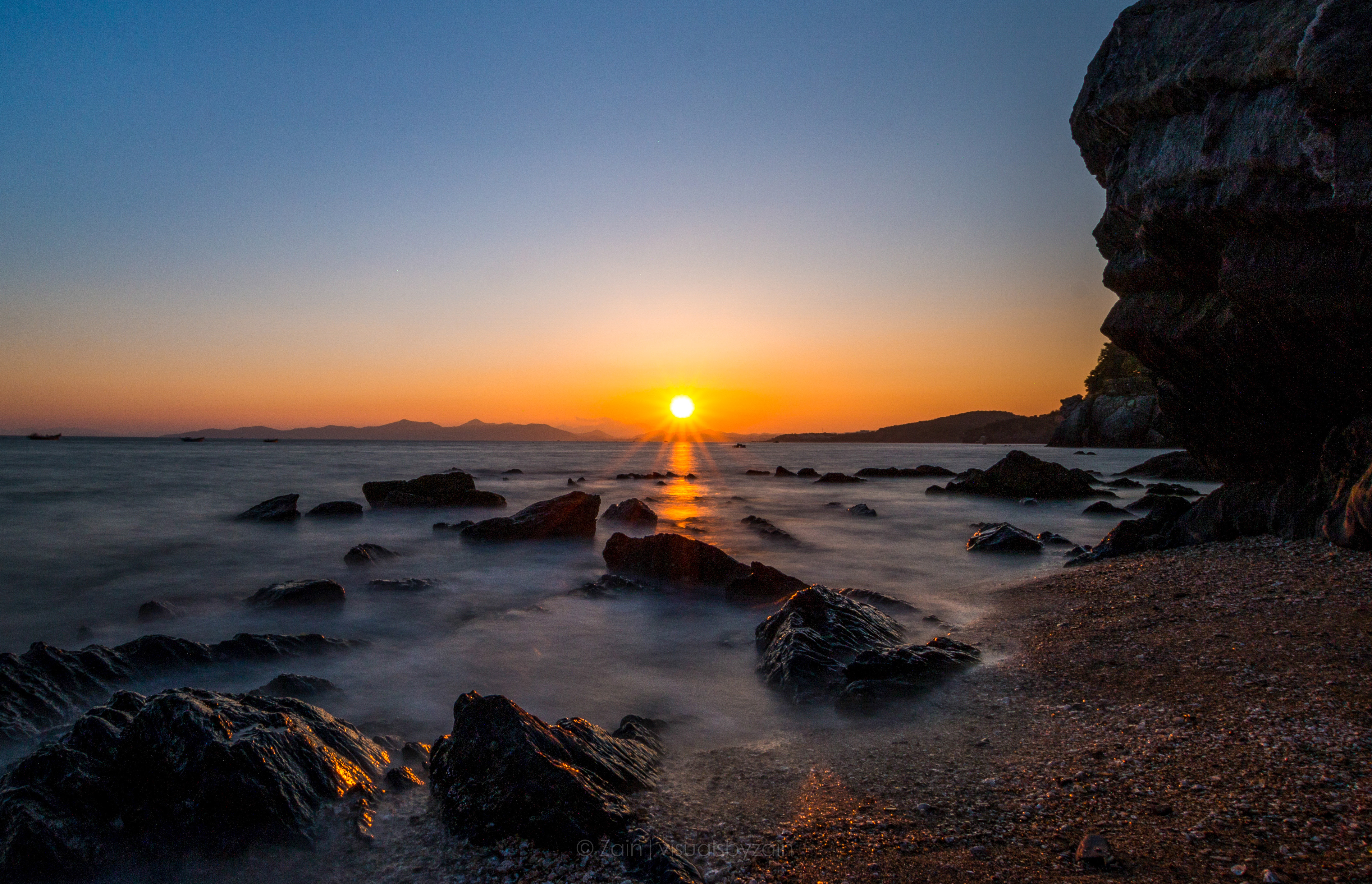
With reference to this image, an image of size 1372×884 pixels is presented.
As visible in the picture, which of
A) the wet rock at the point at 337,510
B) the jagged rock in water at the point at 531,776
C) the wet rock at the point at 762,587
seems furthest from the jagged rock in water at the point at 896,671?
the wet rock at the point at 337,510

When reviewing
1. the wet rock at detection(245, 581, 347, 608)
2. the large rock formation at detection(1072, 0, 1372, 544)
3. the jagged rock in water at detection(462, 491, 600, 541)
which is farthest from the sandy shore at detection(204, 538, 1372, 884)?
the jagged rock in water at detection(462, 491, 600, 541)

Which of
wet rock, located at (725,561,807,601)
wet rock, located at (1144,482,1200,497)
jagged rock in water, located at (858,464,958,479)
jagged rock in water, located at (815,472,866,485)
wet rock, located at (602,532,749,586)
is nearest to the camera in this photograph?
wet rock, located at (725,561,807,601)

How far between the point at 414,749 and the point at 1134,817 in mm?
4311

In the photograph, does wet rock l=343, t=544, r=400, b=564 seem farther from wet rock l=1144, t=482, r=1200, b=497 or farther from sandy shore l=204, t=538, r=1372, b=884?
wet rock l=1144, t=482, r=1200, b=497

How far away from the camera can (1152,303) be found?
32.4 feet

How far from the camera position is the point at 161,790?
3578 mm

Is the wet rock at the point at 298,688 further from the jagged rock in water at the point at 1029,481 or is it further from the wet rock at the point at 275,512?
the jagged rock in water at the point at 1029,481

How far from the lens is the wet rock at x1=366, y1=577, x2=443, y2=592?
32.8 feet

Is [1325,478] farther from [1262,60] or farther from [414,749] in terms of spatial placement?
[414,749]

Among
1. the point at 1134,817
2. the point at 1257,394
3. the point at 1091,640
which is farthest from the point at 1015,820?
the point at 1257,394

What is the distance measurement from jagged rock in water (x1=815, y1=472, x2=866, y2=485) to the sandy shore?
27135mm

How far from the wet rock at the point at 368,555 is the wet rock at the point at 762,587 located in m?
6.87

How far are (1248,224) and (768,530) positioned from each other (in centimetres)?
1089

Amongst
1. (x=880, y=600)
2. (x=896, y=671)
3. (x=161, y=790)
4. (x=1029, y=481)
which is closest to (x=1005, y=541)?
(x=880, y=600)
